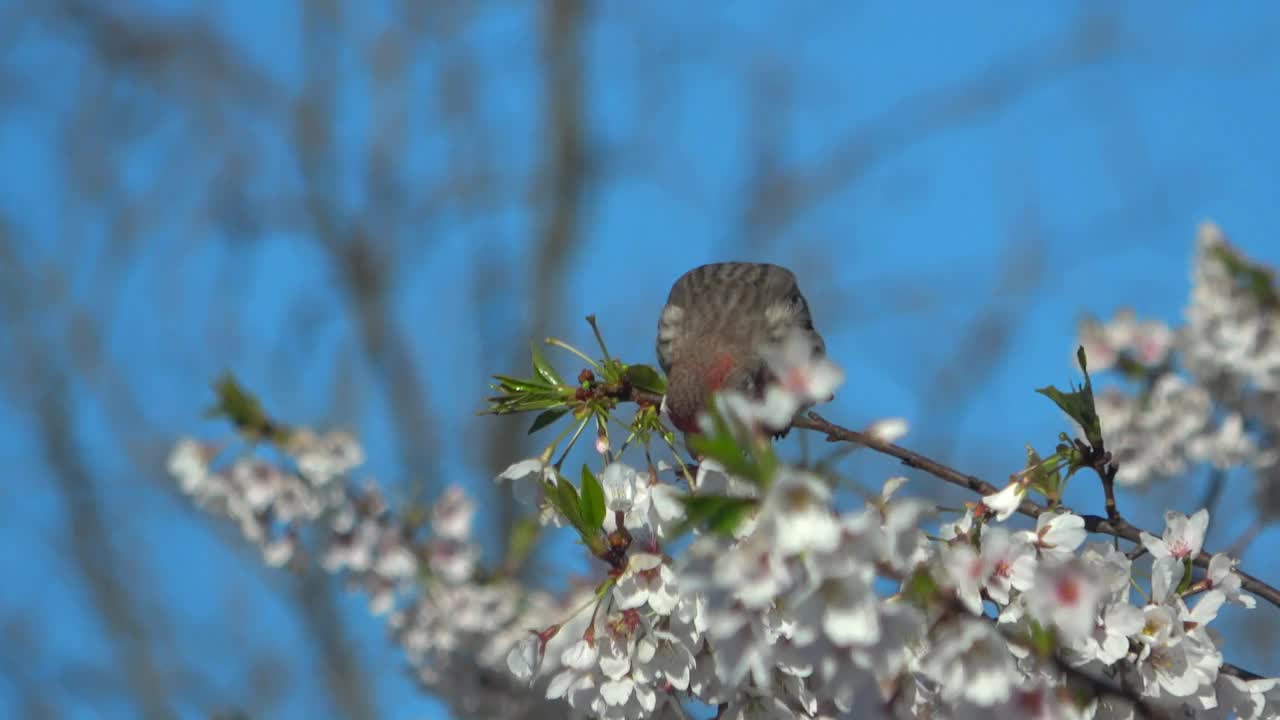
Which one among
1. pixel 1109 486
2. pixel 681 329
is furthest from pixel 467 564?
pixel 1109 486

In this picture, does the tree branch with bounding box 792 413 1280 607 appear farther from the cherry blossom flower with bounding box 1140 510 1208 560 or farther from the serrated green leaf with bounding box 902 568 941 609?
the serrated green leaf with bounding box 902 568 941 609

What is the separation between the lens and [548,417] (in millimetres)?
1627

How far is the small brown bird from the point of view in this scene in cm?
185

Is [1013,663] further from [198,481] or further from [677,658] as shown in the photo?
[198,481]

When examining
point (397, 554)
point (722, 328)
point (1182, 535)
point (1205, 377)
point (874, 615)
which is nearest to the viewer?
point (874, 615)

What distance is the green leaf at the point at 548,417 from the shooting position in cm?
161

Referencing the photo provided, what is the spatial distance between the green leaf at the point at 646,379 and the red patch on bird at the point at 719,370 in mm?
198

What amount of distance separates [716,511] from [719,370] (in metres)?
0.83

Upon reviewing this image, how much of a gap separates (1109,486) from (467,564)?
6.45 feet

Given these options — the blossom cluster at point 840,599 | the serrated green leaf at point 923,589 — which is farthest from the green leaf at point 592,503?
the serrated green leaf at point 923,589

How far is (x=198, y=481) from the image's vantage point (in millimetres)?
2855

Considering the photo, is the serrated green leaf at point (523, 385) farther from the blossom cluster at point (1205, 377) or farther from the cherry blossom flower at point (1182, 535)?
the blossom cluster at point (1205, 377)

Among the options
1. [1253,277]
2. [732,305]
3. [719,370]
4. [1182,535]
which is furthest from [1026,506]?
[1253,277]

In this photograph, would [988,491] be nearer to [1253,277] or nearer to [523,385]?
[523,385]
